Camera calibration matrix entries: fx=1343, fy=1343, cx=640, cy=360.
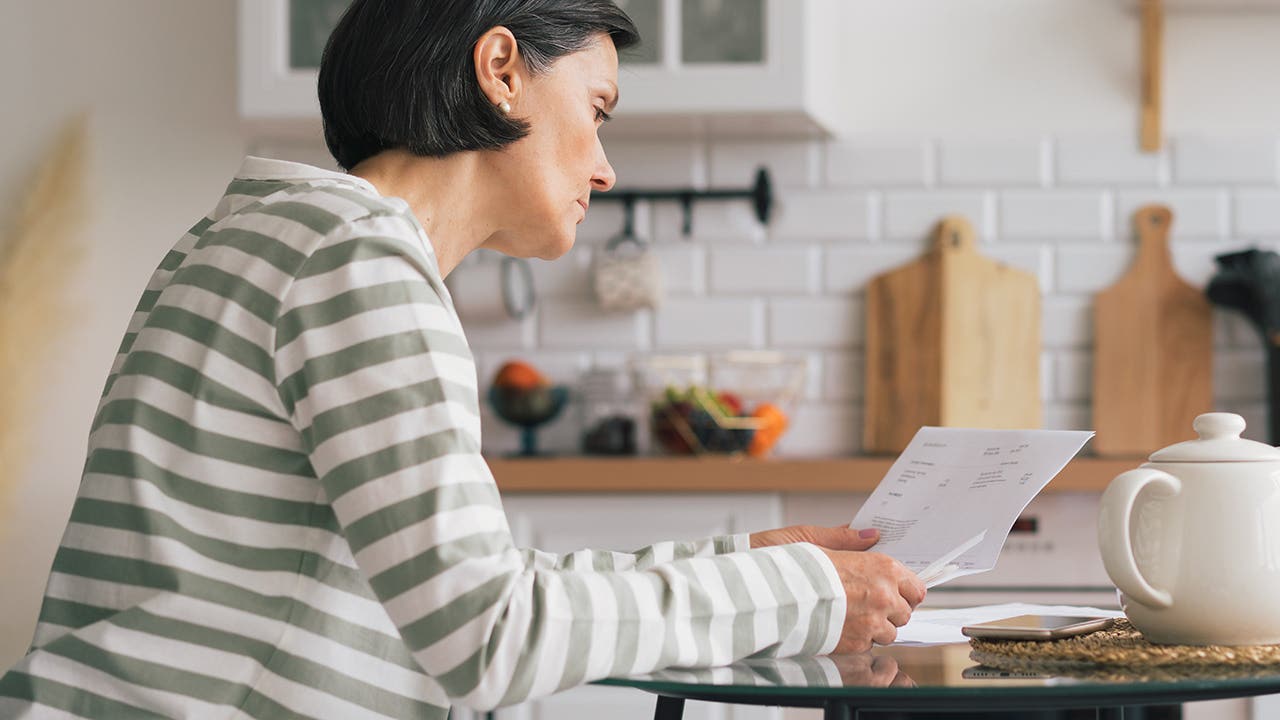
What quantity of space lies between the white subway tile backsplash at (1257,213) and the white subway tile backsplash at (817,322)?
0.86 meters

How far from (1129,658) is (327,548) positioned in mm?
553

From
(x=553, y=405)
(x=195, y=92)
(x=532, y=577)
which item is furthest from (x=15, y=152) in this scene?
(x=532, y=577)

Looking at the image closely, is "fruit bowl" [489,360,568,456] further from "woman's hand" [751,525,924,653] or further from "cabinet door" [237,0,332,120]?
"woman's hand" [751,525,924,653]

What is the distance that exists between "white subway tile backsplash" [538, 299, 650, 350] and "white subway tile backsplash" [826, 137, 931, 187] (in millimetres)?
562

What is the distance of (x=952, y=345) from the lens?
118 inches

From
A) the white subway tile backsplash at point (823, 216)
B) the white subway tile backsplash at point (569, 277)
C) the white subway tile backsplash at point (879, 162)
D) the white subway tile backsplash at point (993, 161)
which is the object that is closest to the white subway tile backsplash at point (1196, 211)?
the white subway tile backsplash at point (993, 161)

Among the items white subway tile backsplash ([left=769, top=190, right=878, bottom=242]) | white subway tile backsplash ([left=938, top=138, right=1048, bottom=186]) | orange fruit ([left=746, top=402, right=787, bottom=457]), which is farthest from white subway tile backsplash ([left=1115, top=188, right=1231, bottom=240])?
orange fruit ([left=746, top=402, right=787, bottom=457])

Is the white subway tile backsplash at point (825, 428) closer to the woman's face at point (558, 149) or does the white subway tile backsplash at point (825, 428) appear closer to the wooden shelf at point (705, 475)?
the wooden shelf at point (705, 475)

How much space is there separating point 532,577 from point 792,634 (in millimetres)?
194

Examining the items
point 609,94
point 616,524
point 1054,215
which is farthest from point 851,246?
point 609,94

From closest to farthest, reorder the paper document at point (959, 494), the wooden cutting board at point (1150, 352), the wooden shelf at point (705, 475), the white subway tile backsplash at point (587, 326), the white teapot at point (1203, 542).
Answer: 1. the white teapot at point (1203, 542)
2. the paper document at point (959, 494)
3. the wooden shelf at point (705, 475)
4. the wooden cutting board at point (1150, 352)
5. the white subway tile backsplash at point (587, 326)

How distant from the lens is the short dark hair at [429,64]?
1.13 metres

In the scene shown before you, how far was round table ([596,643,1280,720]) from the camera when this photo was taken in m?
0.81

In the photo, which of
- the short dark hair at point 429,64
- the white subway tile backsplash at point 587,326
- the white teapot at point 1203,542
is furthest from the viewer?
the white subway tile backsplash at point 587,326
